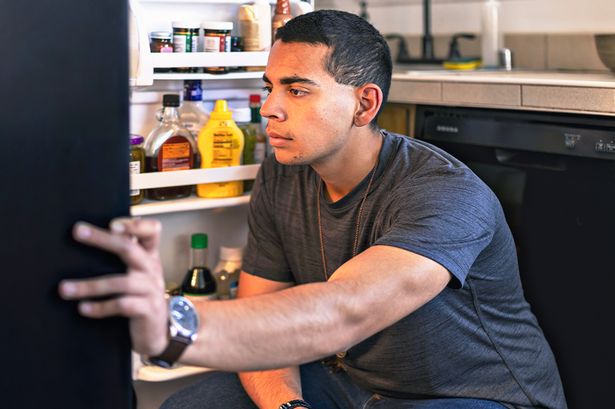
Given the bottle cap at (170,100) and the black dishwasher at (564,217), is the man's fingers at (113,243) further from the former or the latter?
the black dishwasher at (564,217)

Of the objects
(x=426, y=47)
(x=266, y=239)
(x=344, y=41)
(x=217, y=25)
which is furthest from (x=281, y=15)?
(x=426, y=47)

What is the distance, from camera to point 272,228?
1.72m

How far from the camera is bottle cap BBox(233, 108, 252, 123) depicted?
73.5 inches

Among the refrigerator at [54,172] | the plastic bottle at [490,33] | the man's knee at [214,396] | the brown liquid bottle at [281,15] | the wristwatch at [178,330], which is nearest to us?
the refrigerator at [54,172]

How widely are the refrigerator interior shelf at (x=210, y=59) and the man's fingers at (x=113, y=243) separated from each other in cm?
111

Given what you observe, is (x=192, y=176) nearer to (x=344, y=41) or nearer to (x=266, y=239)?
(x=266, y=239)

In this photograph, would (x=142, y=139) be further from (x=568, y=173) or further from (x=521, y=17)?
(x=521, y=17)

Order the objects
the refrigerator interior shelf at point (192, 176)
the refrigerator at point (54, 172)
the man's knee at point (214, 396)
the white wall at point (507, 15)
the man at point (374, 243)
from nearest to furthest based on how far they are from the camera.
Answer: the refrigerator at point (54, 172) < the man at point (374, 243) < the man's knee at point (214, 396) < the refrigerator interior shelf at point (192, 176) < the white wall at point (507, 15)

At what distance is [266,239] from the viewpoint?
5.67 feet

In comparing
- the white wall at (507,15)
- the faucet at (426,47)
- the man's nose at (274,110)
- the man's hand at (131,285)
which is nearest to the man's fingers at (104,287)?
the man's hand at (131,285)

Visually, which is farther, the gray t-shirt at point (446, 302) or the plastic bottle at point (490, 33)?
the plastic bottle at point (490, 33)

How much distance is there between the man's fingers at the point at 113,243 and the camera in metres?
0.58

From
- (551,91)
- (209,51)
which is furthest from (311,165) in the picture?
(551,91)

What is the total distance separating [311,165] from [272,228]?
20cm
